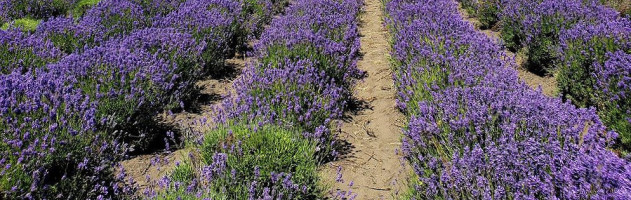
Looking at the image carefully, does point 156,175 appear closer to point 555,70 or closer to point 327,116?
point 327,116

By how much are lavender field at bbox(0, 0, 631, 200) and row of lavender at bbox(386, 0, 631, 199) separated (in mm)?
14

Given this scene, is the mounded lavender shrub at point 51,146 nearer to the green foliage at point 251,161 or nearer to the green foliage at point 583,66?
the green foliage at point 251,161

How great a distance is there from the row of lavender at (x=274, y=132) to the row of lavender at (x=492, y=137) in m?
0.66

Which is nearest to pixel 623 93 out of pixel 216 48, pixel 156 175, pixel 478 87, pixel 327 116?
pixel 478 87

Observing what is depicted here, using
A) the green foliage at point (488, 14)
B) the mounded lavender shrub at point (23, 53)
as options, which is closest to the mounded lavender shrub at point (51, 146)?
the mounded lavender shrub at point (23, 53)

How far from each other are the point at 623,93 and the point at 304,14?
402 centimetres

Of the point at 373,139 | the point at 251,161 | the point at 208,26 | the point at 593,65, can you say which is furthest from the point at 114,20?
the point at 593,65

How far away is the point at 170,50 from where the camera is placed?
512cm

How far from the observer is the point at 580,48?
4.81m

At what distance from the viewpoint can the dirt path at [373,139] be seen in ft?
11.9

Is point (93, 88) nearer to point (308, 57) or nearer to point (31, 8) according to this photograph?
point (308, 57)

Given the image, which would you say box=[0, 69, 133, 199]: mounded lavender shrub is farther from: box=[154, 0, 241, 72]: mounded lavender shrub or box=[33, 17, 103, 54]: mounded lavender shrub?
box=[154, 0, 241, 72]: mounded lavender shrub

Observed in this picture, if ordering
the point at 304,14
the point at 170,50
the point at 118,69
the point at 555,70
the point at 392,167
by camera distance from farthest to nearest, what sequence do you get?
the point at 304,14 < the point at 555,70 < the point at 170,50 < the point at 118,69 < the point at 392,167

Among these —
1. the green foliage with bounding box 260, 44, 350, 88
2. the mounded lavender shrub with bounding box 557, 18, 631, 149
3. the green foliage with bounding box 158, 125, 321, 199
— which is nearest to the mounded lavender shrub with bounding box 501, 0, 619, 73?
the mounded lavender shrub with bounding box 557, 18, 631, 149
